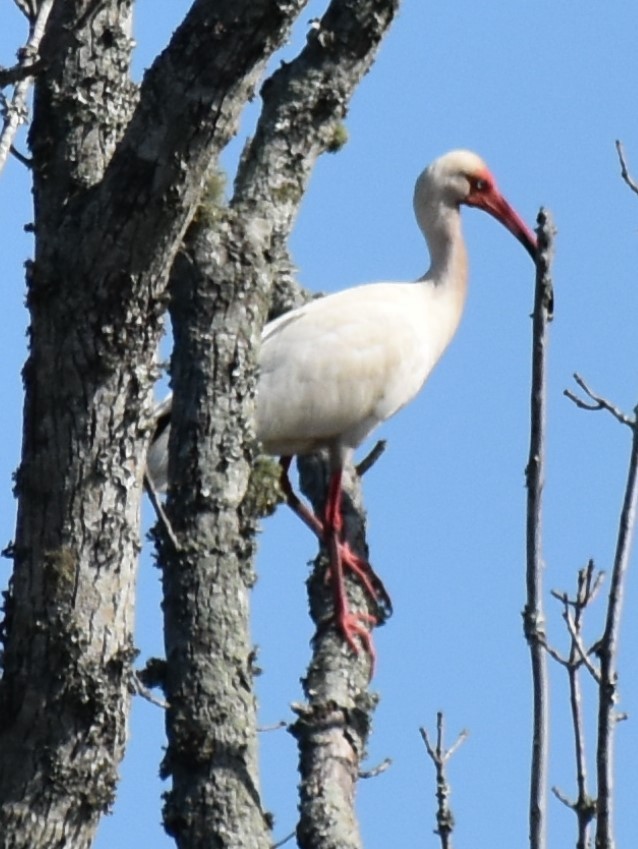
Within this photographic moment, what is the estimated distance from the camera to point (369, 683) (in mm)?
6145

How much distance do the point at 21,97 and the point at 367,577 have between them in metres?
2.60

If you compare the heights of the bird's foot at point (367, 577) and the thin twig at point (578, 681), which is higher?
the bird's foot at point (367, 577)

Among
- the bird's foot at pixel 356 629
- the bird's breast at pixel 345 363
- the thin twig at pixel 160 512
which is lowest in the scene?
the thin twig at pixel 160 512

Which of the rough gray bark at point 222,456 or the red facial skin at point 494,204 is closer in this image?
the rough gray bark at point 222,456

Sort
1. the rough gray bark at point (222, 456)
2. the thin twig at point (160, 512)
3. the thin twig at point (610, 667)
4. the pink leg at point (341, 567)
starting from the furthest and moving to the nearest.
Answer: the pink leg at point (341, 567) → the rough gray bark at point (222, 456) → the thin twig at point (160, 512) → the thin twig at point (610, 667)

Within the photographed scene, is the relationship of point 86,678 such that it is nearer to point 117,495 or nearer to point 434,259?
point 117,495

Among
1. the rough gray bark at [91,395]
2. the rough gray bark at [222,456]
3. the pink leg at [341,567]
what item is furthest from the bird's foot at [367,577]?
the rough gray bark at [91,395]

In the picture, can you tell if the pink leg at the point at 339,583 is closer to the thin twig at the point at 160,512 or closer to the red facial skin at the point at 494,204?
the thin twig at the point at 160,512

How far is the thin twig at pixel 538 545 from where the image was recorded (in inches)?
134

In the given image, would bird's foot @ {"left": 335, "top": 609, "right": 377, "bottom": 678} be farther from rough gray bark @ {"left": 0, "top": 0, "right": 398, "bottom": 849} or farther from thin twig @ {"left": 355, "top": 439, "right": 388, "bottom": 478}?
rough gray bark @ {"left": 0, "top": 0, "right": 398, "bottom": 849}

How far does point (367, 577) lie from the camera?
271 inches

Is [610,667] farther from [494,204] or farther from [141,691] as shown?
[494,204]

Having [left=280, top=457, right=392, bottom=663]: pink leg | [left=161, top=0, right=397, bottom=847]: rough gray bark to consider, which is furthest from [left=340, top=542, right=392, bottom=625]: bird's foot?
[left=161, top=0, right=397, bottom=847]: rough gray bark

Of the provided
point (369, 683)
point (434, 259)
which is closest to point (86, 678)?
point (369, 683)
